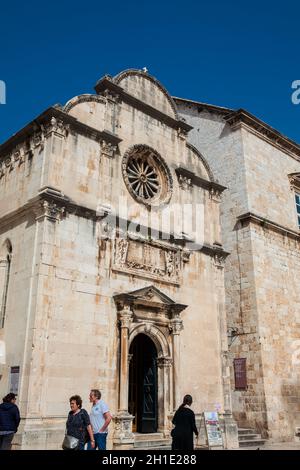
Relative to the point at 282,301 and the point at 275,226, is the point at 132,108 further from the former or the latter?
the point at 282,301

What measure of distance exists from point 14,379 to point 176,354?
4763mm

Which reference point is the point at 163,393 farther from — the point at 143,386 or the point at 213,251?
the point at 213,251

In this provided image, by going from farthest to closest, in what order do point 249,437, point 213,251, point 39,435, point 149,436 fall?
1. point 213,251
2. point 249,437
3. point 149,436
4. point 39,435

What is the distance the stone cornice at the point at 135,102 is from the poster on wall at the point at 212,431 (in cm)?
949

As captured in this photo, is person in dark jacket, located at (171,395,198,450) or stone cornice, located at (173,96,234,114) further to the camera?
stone cornice, located at (173,96,234,114)

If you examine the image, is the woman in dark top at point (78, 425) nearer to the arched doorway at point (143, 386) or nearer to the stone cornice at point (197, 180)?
the arched doorway at point (143, 386)

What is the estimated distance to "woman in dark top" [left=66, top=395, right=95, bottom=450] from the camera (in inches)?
282

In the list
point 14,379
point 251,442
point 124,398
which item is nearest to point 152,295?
point 124,398

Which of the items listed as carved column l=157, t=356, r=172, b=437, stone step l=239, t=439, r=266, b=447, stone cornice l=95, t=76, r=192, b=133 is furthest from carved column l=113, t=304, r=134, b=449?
stone cornice l=95, t=76, r=192, b=133

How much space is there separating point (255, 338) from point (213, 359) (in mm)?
2869

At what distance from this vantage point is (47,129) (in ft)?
41.7

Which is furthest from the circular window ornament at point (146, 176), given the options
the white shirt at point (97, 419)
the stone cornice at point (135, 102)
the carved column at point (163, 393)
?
the white shirt at point (97, 419)

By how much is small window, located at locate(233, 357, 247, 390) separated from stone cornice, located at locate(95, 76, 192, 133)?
338 inches

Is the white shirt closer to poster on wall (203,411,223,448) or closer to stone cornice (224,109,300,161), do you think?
poster on wall (203,411,223,448)
